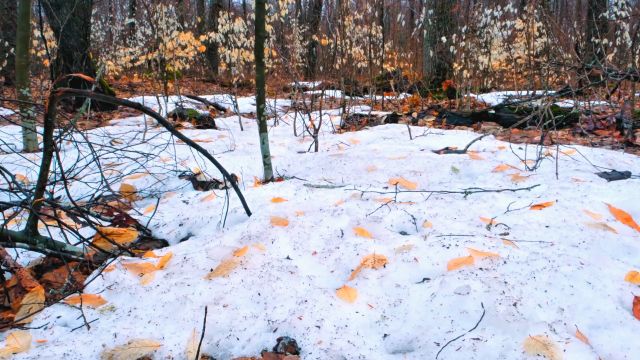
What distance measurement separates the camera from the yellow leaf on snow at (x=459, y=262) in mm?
1624

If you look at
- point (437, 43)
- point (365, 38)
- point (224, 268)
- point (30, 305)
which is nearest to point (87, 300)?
point (30, 305)

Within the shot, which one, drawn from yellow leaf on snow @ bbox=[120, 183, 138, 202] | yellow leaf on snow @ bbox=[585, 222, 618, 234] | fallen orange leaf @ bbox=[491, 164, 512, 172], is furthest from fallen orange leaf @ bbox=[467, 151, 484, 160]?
yellow leaf on snow @ bbox=[120, 183, 138, 202]

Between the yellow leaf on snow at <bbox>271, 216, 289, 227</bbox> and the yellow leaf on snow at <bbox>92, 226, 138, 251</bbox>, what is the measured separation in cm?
71

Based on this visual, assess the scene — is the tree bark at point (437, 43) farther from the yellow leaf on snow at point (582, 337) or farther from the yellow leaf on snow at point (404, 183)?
the yellow leaf on snow at point (582, 337)

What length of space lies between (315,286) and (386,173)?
128 cm

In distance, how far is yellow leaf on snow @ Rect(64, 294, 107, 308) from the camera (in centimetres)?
161

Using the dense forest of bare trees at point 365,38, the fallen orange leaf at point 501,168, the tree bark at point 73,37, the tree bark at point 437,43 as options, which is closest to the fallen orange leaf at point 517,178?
the fallen orange leaf at point 501,168

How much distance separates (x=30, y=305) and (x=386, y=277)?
4.35ft

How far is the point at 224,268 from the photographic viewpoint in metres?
1.76

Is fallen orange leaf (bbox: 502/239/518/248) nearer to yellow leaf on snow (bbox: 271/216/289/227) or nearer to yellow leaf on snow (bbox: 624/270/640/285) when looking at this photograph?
yellow leaf on snow (bbox: 624/270/640/285)

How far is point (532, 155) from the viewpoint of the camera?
2.95 meters

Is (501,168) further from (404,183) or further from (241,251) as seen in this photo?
(241,251)

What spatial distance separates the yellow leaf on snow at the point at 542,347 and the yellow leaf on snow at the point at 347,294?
56 cm

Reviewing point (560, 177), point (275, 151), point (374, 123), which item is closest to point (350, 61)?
point (374, 123)
